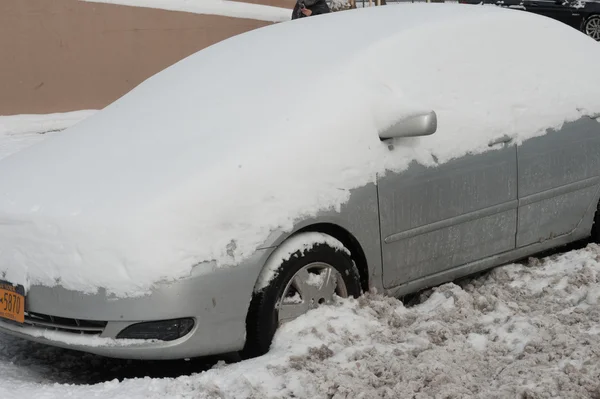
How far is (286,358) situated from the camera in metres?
4.07

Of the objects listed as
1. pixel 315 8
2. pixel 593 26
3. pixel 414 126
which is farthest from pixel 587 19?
pixel 414 126

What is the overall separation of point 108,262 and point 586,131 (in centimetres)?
300

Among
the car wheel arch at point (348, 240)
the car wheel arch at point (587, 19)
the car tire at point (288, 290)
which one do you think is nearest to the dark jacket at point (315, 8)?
the car wheel arch at point (348, 240)

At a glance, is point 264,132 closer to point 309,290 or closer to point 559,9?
point 309,290

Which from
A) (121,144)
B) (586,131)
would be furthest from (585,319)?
(121,144)

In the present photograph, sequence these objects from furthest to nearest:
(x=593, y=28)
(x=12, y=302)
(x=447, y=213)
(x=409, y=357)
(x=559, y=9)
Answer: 1. (x=559, y=9)
2. (x=593, y=28)
3. (x=447, y=213)
4. (x=12, y=302)
5. (x=409, y=357)

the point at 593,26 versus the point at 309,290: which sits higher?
the point at 309,290

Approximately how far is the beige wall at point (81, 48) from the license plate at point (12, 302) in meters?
7.12

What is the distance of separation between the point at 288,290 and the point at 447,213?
42.0 inches

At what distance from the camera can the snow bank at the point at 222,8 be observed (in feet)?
39.5

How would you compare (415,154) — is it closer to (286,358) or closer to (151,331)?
(286,358)

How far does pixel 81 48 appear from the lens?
11.5m

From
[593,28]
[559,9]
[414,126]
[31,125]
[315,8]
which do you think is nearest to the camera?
[414,126]

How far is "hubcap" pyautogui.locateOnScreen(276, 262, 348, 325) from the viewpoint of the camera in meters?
4.32
